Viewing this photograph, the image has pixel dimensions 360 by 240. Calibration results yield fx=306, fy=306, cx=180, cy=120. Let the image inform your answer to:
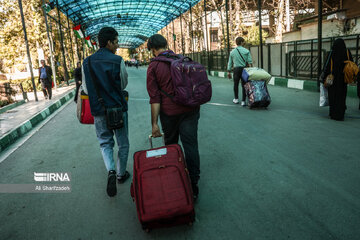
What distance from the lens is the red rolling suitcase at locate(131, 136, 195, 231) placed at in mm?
2402

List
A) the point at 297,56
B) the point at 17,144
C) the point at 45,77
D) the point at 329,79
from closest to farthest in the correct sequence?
the point at 329,79, the point at 17,144, the point at 297,56, the point at 45,77

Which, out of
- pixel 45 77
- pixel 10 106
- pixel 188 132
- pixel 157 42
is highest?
pixel 157 42

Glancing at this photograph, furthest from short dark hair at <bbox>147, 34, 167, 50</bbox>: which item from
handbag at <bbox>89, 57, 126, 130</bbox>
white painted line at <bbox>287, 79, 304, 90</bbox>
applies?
white painted line at <bbox>287, 79, 304, 90</bbox>

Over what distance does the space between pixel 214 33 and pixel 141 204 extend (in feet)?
168

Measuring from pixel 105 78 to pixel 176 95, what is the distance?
86 cm

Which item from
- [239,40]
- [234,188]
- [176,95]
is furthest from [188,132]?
[239,40]

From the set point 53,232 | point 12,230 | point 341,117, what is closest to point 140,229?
point 53,232

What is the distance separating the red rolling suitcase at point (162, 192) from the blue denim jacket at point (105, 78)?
900 mm

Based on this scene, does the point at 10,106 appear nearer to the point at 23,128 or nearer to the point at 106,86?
the point at 23,128

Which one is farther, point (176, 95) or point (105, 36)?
point (105, 36)

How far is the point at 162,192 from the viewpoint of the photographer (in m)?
2.46

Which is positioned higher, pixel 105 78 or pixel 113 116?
pixel 105 78

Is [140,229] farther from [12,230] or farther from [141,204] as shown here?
[12,230]

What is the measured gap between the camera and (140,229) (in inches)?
103
